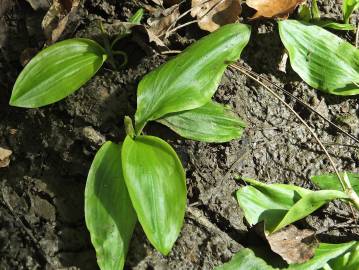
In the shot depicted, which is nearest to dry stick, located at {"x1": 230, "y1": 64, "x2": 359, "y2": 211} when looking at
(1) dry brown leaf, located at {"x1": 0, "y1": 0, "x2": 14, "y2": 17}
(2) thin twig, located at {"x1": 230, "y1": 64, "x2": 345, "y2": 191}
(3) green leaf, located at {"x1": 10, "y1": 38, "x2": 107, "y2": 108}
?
(2) thin twig, located at {"x1": 230, "y1": 64, "x2": 345, "y2": 191}

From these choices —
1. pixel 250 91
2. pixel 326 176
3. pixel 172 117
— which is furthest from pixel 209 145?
pixel 326 176

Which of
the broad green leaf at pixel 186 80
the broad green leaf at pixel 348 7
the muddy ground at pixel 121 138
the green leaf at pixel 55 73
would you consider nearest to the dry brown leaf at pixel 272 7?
the muddy ground at pixel 121 138

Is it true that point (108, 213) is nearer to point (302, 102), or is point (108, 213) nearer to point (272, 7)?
point (302, 102)

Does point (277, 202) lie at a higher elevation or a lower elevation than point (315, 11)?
lower

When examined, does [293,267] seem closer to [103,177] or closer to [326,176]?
[326,176]

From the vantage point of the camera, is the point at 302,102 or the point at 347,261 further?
the point at 302,102

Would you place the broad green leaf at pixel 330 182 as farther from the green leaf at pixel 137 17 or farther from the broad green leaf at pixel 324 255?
the green leaf at pixel 137 17

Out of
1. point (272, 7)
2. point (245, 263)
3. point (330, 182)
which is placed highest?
point (272, 7)

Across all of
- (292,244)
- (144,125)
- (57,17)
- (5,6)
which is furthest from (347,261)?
(5,6)
